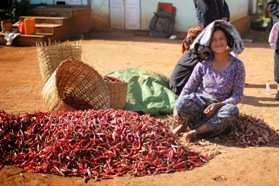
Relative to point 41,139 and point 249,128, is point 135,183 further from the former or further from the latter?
point 249,128

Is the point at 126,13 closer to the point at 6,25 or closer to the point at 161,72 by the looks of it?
the point at 6,25

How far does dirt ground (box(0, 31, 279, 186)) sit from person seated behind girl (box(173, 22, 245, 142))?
0.30 m

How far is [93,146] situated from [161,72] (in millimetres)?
4522

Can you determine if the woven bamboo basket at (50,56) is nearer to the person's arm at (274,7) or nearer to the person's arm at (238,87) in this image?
the person's arm at (238,87)

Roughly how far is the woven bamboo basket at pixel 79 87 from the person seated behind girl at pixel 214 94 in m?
1.08

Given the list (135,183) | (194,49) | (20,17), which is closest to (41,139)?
(135,183)

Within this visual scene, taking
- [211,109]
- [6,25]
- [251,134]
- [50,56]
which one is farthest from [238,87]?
[6,25]

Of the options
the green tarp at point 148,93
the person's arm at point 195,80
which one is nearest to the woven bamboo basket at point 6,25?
the green tarp at point 148,93

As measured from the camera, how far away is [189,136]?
463 cm

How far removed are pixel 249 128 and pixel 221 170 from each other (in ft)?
3.37

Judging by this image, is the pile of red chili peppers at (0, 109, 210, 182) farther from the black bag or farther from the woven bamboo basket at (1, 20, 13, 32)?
the black bag

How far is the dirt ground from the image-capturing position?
149 inches

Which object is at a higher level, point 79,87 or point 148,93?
point 79,87

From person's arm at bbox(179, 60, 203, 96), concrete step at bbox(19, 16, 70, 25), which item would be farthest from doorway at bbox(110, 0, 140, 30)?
person's arm at bbox(179, 60, 203, 96)
